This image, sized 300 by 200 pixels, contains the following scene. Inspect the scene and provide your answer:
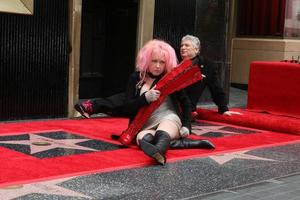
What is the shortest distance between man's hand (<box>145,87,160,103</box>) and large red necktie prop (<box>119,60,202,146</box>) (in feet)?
0.33

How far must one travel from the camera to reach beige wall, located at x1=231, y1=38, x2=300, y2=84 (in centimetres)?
1360

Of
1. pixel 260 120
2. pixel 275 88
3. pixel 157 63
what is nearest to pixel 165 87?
pixel 157 63

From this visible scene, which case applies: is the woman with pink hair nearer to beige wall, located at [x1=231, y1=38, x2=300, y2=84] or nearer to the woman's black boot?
the woman's black boot

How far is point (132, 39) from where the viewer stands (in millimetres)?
10352

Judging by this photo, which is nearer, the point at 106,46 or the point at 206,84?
the point at 206,84

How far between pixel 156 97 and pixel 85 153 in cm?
92

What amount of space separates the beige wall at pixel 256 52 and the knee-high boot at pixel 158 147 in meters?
8.31

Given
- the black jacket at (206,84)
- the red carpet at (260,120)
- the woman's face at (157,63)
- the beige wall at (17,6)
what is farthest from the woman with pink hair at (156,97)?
the beige wall at (17,6)

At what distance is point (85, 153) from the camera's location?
6027 millimetres

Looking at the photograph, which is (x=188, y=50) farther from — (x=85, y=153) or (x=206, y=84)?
(x=85, y=153)

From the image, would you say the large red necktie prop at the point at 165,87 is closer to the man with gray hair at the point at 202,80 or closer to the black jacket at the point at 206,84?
the man with gray hair at the point at 202,80

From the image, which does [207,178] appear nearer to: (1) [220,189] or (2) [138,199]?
(1) [220,189]

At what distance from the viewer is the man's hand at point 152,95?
19.9ft

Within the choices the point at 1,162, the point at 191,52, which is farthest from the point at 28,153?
the point at 191,52
